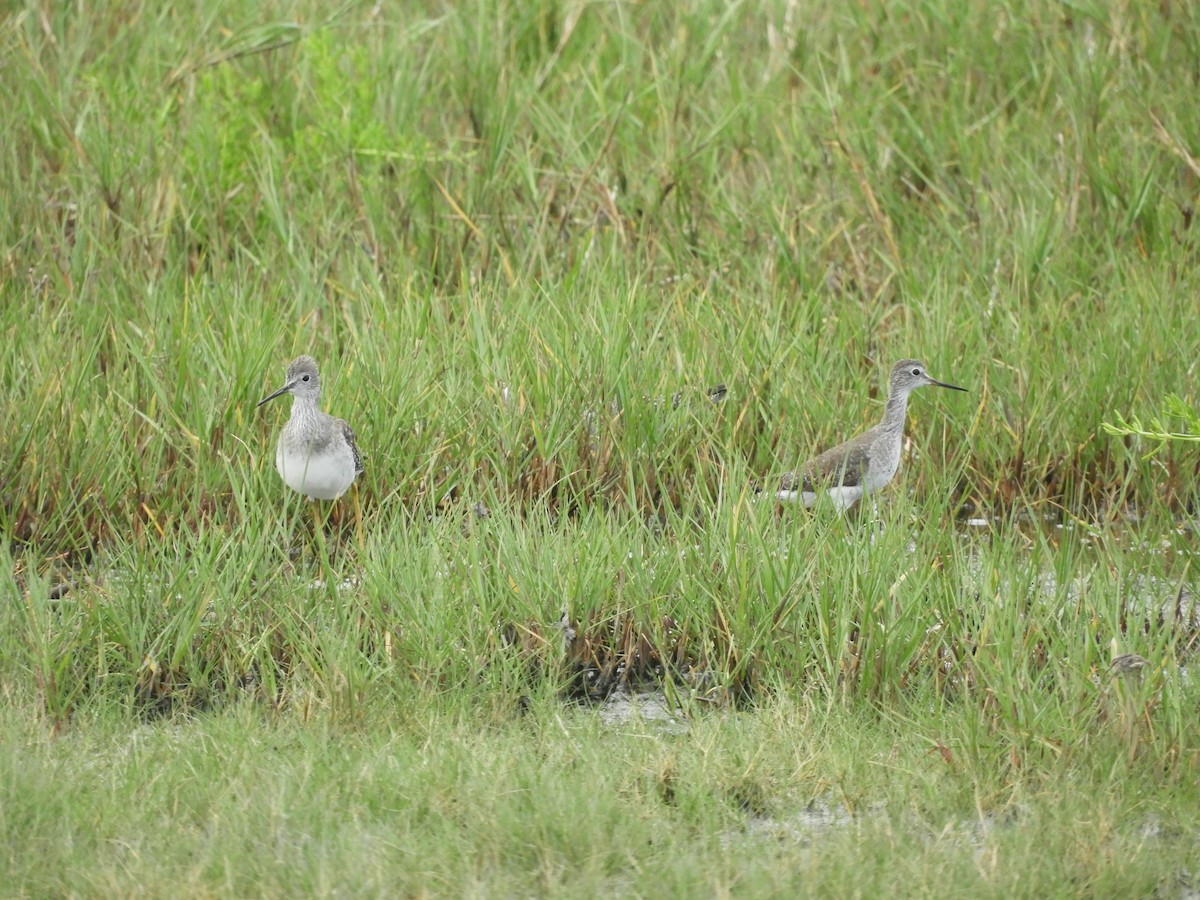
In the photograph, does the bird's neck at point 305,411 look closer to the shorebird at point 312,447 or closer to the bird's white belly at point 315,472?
the shorebird at point 312,447

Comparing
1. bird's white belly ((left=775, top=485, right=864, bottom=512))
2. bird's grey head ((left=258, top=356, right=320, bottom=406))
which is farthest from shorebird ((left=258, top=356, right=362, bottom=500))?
bird's white belly ((left=775, top=485, right=864, bottom=512))

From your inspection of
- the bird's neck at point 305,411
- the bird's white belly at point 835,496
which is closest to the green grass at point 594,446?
the bird's white belly at point 835,496

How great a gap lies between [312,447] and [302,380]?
442 millimetres

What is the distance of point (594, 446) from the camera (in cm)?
588

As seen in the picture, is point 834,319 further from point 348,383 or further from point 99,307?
point 99,307

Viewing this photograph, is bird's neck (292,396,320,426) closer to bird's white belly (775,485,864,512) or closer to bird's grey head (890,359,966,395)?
bird's white belly (775,485,864,512)

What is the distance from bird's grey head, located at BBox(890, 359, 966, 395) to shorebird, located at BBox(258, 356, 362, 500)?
2.09 metres

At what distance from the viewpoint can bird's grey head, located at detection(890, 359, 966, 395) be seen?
598cm

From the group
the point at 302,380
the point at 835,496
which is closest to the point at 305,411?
the point at 302,380

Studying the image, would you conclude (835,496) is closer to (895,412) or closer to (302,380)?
(895,412)

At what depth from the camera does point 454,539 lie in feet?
16.8

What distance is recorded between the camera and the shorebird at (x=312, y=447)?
5203 millimetres

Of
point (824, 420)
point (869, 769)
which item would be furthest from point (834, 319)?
point (869, 769)

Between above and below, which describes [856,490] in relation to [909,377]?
below
